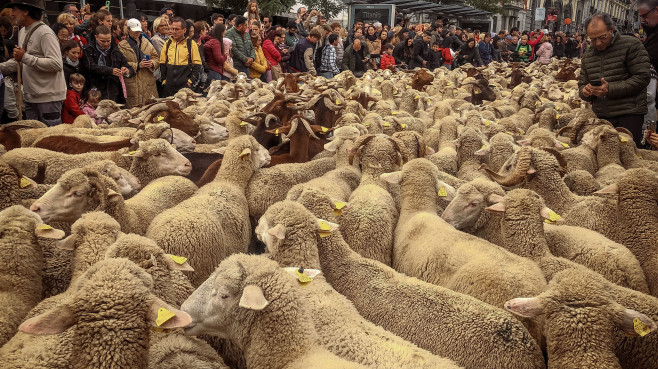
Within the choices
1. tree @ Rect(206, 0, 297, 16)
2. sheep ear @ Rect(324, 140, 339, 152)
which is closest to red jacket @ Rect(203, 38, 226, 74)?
sheep ear @ Rect(324, 140, 339, 152)

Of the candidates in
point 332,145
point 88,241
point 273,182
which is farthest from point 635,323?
point 332,145

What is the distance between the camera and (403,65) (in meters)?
17.3

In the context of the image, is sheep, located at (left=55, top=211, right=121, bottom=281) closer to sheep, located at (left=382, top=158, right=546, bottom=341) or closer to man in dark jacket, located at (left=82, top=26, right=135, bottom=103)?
sheep, located at (left=382, top=158, right=546, bottom=341)

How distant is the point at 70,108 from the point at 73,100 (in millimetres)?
123

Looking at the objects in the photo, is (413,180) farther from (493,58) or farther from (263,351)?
(493,58)

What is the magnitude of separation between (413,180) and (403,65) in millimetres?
13579

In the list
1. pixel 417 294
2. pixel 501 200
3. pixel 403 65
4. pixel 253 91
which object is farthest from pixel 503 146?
pixel 403 65

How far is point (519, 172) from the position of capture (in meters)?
4.39

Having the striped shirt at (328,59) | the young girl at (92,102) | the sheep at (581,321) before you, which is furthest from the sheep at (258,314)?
the striped shirt at (328,59)

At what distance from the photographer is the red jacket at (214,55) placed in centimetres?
1066

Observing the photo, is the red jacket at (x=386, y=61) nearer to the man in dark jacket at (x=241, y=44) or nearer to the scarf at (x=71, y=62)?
the man in dark jacket at (x=241, y=44)

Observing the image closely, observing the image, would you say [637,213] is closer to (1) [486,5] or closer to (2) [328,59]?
(2) [328,59]

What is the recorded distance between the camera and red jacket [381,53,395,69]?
17250 millimetres

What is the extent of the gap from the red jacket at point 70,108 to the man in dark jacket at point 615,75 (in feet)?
21.5
